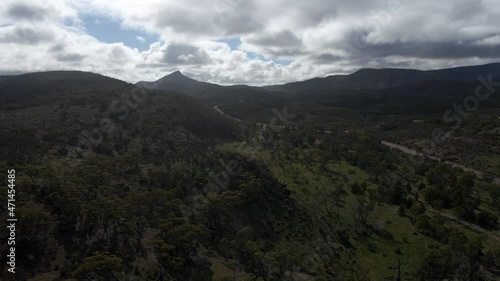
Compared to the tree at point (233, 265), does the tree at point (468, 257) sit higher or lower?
lower

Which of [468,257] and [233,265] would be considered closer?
[233,265]

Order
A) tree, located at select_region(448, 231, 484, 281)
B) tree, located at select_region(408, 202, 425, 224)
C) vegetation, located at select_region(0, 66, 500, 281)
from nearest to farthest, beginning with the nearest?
vegetation, located at select_region(0, 66, 500, 281) → tree, located at select_region(448, 231, 484, 281) → tree, located at select_region(408, 202, 425, 224)

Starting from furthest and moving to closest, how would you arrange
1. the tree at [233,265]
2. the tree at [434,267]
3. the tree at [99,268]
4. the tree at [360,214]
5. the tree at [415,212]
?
the tree at [415,212]
the tree at [360,214]
the tree at [434,267]
the tree at [233,265]
the tree at [99,268]

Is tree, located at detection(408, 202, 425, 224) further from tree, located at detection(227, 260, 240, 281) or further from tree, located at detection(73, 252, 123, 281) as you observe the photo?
tree, located at detection(73, 252, 123, 281)

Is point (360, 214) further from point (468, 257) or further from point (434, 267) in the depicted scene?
point (434, 267)

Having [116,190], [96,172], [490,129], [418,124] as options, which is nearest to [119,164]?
[96,172]

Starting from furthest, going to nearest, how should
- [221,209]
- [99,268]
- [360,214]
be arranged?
[360,214] < [221,209] < [99,268]

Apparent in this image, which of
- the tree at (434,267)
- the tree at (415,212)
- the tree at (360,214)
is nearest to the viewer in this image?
the tree at (434,267)

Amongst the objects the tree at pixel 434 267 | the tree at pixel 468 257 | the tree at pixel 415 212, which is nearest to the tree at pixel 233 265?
the tree at pixel 434 267

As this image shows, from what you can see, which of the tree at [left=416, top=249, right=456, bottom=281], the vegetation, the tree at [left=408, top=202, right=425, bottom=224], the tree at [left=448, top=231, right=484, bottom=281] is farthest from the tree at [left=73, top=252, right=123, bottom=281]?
the tree at [left=408, top=202, right=425, bottom=224]

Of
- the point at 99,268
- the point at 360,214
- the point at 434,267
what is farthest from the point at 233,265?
the point at 360,214

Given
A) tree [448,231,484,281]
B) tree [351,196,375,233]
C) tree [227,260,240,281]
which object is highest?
tree [227,260,240,281]

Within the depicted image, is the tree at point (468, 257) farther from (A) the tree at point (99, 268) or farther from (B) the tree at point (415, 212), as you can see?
(A) the tree at point (99, 268)

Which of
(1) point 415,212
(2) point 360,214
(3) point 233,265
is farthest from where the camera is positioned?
(1) point 415,212
